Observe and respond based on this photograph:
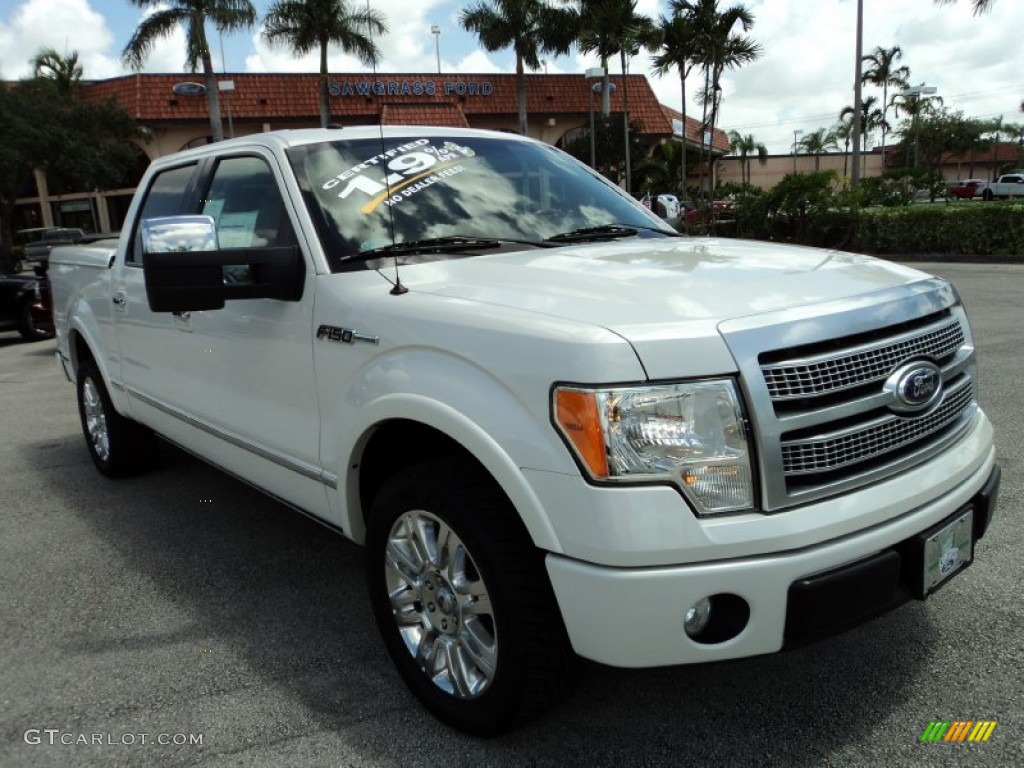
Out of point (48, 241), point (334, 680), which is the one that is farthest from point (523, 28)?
point (334, 680)

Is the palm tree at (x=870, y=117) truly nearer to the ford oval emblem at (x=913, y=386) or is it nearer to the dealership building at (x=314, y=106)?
the dealership building at (x=314, y=106)

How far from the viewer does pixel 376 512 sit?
2.70 m

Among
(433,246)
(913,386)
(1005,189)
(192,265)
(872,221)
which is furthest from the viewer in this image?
(1005,189)

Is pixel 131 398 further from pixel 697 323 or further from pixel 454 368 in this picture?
pixel 697 323

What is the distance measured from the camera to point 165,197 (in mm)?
4449

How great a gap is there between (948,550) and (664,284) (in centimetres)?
109

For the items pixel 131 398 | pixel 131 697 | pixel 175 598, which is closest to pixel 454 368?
pixel 131 697

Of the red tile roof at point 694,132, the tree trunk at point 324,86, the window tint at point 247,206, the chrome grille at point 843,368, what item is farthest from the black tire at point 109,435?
the red tile roof at point 694,132

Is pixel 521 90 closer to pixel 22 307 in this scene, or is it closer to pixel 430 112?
pixel 430 112

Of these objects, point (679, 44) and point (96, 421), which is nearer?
point (96, 421)

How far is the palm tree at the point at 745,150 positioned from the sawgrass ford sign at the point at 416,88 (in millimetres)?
A: 27279

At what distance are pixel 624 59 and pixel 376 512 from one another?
3303 cm

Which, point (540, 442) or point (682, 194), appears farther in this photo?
point (682, 194)

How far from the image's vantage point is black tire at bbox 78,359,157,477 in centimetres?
524
